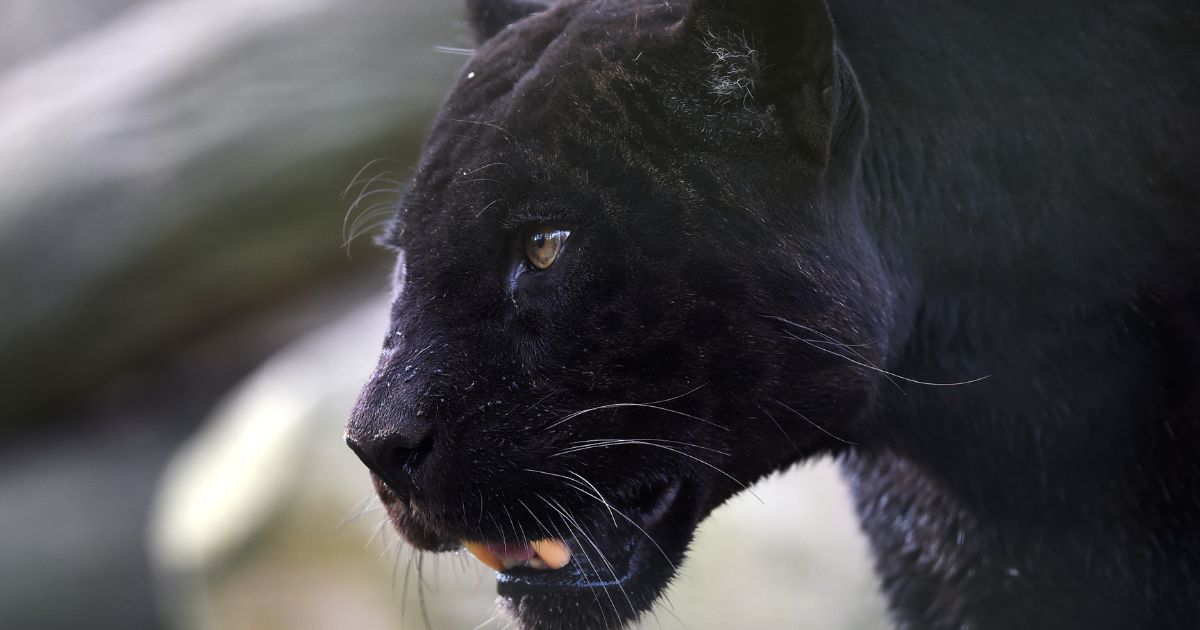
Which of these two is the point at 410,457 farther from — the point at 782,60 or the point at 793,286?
the point at 782,60

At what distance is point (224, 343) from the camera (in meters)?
4.58

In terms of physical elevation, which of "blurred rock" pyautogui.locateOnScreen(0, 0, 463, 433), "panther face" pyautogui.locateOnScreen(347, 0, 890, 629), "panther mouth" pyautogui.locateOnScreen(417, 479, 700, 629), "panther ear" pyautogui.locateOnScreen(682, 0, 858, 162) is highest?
"panther ear" pyautogui.locateOnScreen(682, 0, 858, 162)

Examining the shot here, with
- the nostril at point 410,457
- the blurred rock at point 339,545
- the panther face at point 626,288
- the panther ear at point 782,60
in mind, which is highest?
the panther ear at point 782,60

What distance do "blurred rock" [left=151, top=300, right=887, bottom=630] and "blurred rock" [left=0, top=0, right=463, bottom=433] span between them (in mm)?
391

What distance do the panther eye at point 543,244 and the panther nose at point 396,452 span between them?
9.4 inches

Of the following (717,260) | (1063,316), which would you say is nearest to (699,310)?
(717,260)

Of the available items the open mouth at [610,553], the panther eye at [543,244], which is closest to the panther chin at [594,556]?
the open mouth at [610,553]

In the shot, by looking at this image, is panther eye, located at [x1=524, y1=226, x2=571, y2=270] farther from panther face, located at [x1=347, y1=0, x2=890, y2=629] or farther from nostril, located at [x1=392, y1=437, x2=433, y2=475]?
nostril, located at [x1=392, y1=437, x2=433, y2=475]

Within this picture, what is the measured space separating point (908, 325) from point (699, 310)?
34 cm

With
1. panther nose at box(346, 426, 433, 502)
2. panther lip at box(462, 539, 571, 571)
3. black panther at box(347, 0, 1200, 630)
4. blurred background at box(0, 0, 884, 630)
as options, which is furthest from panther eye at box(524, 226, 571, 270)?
blurred background at box(0, 0, 884, 630)

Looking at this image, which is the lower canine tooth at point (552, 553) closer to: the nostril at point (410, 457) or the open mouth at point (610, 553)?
the open mouth at point (610, 553)

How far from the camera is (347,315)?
447 centimetres

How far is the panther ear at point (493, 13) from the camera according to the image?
1.93m

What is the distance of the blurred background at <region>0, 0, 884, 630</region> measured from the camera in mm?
3223
